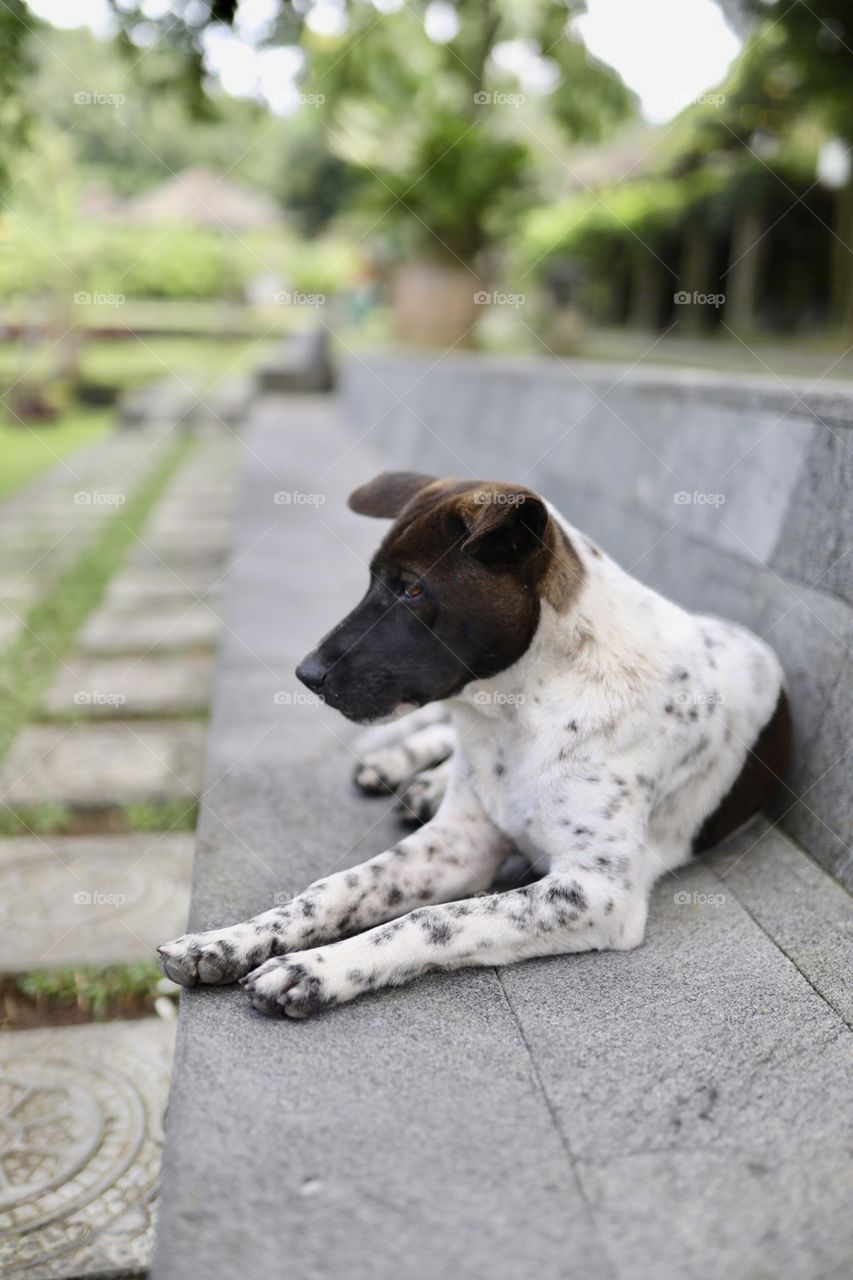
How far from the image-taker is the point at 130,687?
17.8ft

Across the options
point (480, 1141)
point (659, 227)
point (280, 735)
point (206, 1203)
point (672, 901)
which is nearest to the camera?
point (206, 1203)

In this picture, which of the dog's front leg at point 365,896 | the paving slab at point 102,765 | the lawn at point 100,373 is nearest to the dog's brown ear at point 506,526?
the dog's front leg at point 365,896

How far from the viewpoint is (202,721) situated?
506cm

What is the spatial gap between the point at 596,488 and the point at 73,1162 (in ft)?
12.3

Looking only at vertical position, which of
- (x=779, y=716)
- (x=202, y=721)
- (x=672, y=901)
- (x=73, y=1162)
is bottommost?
(x=202, y=721)

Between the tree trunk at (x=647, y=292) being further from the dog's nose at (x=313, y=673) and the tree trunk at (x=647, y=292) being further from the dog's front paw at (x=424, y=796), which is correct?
the dog's nose at (x=313, y=673)

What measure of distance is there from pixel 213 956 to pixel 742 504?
7.82ft

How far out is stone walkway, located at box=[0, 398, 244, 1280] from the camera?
2428mm

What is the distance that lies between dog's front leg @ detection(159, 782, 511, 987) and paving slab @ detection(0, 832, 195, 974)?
3.59 ft

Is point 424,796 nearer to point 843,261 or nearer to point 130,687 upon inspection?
point 130,687

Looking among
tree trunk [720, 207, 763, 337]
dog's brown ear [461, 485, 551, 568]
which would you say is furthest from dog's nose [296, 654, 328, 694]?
tree trunk [720, 207, 763, 337]

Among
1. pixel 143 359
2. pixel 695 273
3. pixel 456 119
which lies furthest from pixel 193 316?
pixel 456 119

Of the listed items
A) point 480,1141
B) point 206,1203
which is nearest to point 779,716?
point 480,1141

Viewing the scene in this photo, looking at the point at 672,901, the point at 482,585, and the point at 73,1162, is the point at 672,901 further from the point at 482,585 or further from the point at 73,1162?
the point at 73,1162
